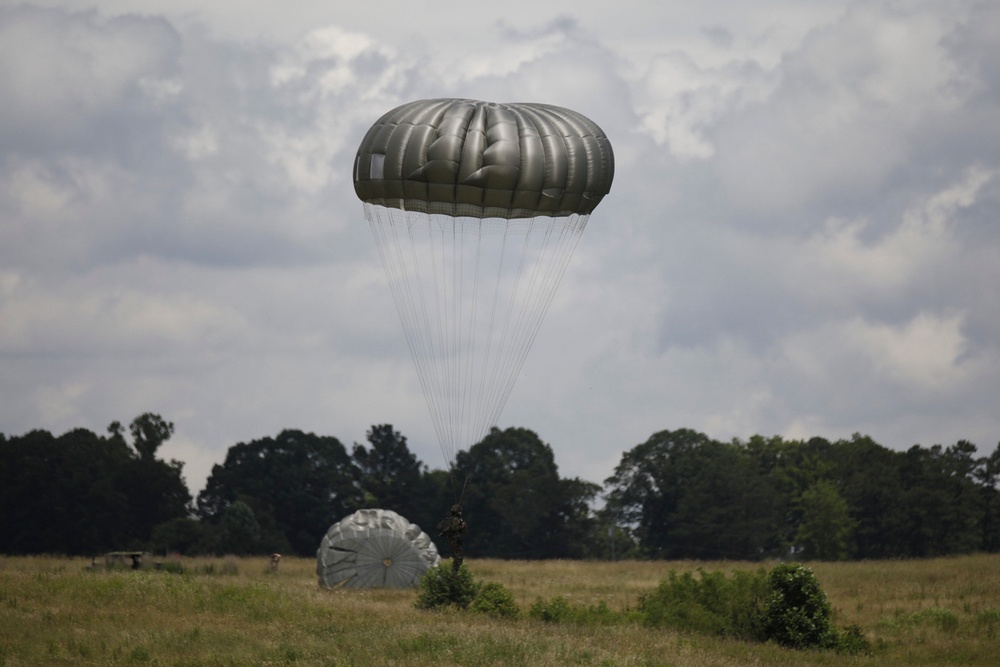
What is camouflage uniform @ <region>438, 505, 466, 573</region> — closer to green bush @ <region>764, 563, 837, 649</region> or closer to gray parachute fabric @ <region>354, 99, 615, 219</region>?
gray parachute fabric @ <region>354, 99, 615, 219</region>

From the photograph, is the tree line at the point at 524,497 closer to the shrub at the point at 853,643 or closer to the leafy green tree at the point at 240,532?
the leafy green tree at the point at 240,532

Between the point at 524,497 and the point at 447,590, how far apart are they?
57633mm

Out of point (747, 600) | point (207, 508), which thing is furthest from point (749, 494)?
point (747, 600)

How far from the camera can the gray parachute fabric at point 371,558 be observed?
134 feet

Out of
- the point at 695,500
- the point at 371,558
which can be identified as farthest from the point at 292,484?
the point at 371,558

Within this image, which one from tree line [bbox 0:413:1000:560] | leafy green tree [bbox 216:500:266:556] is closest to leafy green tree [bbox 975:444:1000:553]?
tree line [bbox 0:413:1000:560]

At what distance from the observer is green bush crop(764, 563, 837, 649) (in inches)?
1177

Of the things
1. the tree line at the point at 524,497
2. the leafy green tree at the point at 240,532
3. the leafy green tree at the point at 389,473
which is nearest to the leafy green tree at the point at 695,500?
the tree line at the point at 524,497

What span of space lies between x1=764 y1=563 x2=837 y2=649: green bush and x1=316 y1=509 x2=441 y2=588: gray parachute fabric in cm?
1394

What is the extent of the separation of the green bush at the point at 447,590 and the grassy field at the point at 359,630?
95 cm

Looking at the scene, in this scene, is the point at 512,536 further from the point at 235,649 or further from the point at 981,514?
the point at 235,649

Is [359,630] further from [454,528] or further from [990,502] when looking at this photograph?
[990,502]

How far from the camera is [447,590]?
31469mm

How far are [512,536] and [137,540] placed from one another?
24.8 metres
